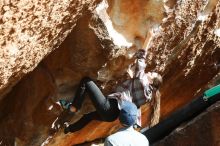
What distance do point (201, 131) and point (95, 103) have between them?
49.7 inches

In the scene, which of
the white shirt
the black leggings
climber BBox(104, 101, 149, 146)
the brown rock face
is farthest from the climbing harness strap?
the white shirt

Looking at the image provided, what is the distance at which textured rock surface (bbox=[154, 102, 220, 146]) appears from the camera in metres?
5.37

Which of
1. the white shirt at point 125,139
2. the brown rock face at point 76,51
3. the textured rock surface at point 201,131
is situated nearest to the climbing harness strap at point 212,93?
the textured rock surface at point 201,131

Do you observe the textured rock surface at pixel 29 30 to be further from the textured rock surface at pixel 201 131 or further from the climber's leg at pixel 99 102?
the textured rock surface at pixel 201 131

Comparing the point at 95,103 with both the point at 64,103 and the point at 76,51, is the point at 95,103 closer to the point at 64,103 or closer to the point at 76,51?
the point at 64,103

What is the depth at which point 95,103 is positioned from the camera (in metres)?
5.21

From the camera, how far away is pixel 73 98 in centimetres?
551

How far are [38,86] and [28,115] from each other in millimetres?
369

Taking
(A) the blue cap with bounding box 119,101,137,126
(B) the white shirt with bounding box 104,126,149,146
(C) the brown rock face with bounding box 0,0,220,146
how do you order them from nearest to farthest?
(B) the white shirt with bounding box 104,126,149,146
(A) the blue cap with bounding box 119,101,137,126
(C) the brown rock face with bounding box 0,0,220,146

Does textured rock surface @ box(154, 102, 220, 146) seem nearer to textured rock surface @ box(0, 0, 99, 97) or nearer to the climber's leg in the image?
the climber's leg

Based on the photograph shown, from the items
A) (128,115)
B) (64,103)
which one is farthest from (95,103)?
(128,115)

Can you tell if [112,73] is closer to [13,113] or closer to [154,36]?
[154,36]

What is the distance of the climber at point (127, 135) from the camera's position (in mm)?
4070

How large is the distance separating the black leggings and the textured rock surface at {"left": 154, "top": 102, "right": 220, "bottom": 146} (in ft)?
2.65
